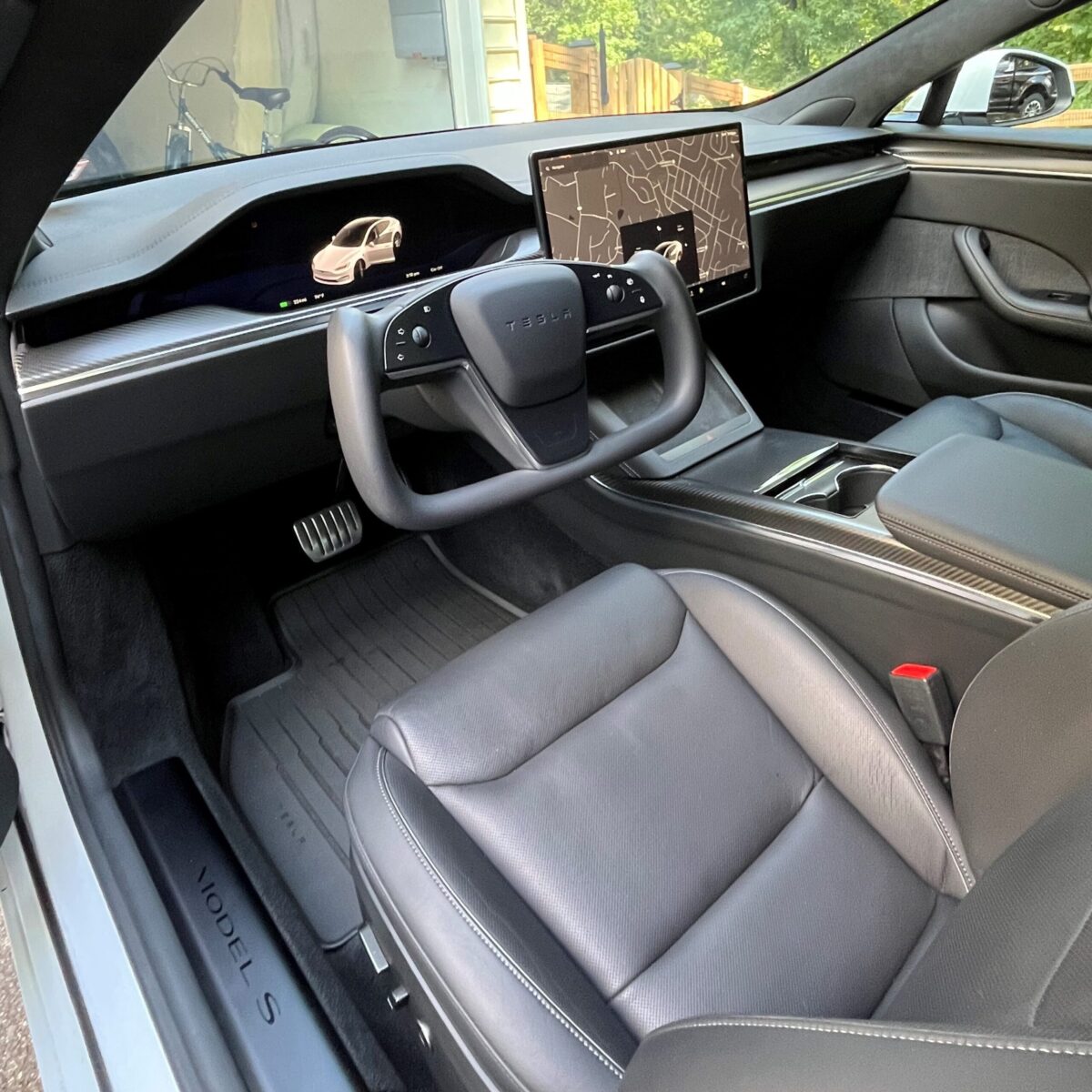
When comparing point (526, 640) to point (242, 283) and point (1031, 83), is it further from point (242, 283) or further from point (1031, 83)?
point (1031, 83)

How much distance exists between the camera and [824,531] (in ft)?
4.02

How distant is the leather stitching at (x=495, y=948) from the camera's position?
0.73 metres

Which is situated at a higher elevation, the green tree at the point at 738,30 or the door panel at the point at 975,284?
the green tree at the point at 738,30

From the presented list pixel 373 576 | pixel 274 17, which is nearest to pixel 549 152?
pixel 274 17

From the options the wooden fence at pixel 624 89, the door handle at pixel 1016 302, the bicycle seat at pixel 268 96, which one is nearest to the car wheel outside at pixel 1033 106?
the door handle at pixel 1016 302

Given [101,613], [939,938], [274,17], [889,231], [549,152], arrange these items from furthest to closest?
[889,231] → [274,17] → [101,613] → [549,152] → [939,938]

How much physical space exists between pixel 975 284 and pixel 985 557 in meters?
1.35

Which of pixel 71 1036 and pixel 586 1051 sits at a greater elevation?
pixel 586 1051

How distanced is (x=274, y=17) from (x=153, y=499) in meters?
1.03

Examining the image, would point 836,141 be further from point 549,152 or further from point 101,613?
point 101,613

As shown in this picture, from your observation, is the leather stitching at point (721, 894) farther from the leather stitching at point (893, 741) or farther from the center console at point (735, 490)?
the center console at point (735, 490)

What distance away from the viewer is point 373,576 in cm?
197

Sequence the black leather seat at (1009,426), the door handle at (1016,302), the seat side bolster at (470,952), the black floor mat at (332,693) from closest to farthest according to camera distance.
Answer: the seat side bolster at (470,952) → the black floor mat at (332,693) → the black leather seat at (1009,426) → the door handle at (1016,302)

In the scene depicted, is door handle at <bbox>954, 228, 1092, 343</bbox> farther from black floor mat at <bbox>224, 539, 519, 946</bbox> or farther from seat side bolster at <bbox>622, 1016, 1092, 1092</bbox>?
seat side bolster at <bbox>622, 1016, 1092, 1092</bbox>
